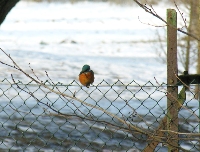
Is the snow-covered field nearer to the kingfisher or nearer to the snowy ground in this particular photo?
the snowy ground

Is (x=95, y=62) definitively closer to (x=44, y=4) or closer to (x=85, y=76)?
(x=85, y=76)

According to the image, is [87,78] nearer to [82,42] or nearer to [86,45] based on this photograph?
[86,45]

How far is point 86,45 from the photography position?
751 inches

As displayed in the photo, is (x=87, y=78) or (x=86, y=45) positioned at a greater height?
(x=87, y=78)

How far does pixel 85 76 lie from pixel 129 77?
9.62m

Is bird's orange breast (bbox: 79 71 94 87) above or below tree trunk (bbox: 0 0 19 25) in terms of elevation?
below

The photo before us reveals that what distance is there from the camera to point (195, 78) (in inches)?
120

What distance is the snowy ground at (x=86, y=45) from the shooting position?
39.9 ft

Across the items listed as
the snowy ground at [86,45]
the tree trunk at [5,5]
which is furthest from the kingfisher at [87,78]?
the snowy ground at [86,45]

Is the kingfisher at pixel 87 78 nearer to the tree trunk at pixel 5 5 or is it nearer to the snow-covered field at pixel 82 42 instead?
the tree trunk at pixel 5 5

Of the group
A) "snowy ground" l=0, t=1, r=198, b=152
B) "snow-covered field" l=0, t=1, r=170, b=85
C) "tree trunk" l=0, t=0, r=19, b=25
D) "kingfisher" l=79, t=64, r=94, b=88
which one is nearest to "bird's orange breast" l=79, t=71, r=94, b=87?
"kingfisher" l=79, t=64, r=94, b=88

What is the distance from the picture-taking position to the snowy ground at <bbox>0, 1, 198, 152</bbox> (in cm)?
1216

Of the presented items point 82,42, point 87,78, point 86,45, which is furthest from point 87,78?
point 82,42

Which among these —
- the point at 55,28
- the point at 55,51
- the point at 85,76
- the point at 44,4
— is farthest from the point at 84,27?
the point at 85,76
